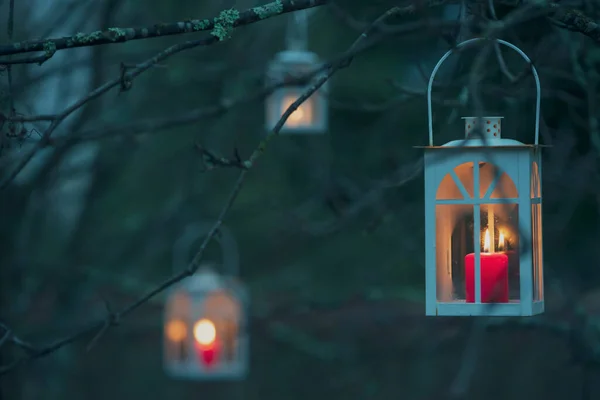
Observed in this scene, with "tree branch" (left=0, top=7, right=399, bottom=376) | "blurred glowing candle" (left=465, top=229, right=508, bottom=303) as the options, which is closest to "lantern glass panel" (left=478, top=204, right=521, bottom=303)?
"blurred glowing candle" (left=465, top=229, right=508, bottom=303)

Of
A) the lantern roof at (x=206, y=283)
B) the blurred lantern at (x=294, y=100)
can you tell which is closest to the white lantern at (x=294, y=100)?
the blurred lantern at (x=294, y=100)

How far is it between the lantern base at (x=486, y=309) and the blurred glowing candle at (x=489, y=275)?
0.02m

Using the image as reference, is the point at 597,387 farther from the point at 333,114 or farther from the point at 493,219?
the point at 493,219

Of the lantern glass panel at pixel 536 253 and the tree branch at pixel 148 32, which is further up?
the tree branch at pixel 148 32

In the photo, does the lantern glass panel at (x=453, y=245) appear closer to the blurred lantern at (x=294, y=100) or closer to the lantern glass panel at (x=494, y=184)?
the lantern glass panel at (x=494, y=184)

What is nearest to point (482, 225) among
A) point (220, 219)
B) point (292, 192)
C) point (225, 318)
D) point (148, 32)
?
point (220, 219)

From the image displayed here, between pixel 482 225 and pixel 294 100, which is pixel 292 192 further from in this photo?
pixel 482 225

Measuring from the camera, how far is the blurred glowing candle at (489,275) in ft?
8.04

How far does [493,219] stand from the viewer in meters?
2.53

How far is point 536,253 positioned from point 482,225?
170 mm

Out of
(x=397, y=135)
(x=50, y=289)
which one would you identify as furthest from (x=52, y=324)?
(x=397, y=135)

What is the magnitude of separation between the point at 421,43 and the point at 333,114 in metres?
3.05

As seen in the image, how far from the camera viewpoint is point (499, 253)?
252cm

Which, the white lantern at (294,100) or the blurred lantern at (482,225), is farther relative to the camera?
the white lantern at (294,100)
